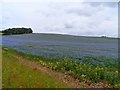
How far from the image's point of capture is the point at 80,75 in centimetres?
2597

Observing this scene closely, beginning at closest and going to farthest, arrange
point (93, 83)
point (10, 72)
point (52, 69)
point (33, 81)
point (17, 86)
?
point (17, 86) < point (33, 81) < point (10, 72) < point (93, 83) < point (52, 69)

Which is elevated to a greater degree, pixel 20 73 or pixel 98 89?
pixel 20 73

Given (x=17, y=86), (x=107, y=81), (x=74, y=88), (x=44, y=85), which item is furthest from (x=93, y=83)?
(x=17, y=86)

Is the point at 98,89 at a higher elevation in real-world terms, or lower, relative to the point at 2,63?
lower

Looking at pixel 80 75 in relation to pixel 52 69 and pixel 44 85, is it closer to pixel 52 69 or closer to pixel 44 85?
pixel 52 69

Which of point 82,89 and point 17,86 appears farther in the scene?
point 82,89

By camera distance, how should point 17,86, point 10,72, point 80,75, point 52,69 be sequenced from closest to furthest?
point 17,86
point 10,72
point 80,75
point 52,69

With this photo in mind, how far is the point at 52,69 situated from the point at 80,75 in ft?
14.0

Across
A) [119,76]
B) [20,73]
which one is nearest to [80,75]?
[119,76]

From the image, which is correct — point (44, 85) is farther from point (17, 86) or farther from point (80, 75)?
point (80, 75)

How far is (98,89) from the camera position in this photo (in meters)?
21.8

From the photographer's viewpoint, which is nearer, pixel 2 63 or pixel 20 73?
pixel 20 73

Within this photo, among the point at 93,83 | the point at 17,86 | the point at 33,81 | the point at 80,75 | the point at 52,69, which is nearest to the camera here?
the point at 17,86

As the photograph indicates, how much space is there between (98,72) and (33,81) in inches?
346
